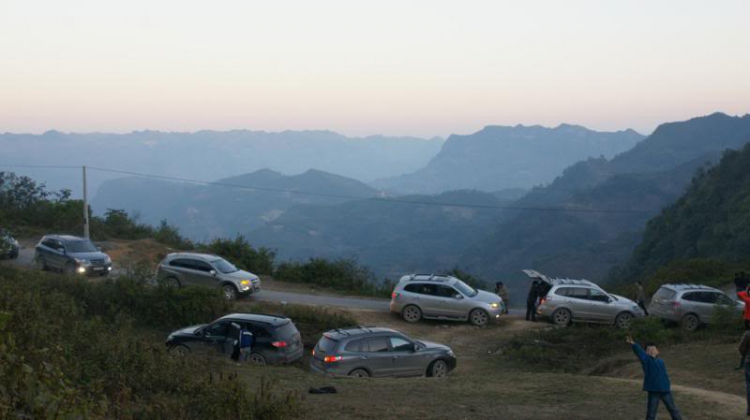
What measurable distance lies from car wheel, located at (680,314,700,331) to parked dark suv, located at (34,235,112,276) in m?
21.9

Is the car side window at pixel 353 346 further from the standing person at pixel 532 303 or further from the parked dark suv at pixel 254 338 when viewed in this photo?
the standing person at pixel 532 303

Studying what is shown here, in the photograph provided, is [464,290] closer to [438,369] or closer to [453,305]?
[453,305]

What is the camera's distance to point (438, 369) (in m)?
17.7

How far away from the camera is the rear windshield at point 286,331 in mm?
18312

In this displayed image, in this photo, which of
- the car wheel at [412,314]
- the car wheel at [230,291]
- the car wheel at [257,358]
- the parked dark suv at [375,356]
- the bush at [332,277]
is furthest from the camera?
the bush at [332,277]

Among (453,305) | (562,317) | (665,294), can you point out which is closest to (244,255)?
(453,305)

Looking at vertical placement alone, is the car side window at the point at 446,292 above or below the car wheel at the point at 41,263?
above

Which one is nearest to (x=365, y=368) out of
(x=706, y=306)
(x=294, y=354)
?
(x=294, y=354)

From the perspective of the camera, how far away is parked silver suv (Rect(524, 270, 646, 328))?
23.5 metres

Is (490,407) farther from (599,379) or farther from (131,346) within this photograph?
(131,346)

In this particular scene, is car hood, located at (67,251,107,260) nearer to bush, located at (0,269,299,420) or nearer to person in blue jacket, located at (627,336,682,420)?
bush, located at (0,269,299,420)

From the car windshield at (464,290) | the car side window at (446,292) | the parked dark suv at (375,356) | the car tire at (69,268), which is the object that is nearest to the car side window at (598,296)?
the car windshield at (464,290)

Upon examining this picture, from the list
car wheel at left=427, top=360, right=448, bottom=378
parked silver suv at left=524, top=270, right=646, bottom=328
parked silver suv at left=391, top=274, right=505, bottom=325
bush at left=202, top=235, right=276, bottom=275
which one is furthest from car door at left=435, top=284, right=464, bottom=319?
bush at left=202, top=235, right=276, bottom=275

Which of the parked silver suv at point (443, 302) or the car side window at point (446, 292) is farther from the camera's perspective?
the car side window at point (446, 292)
